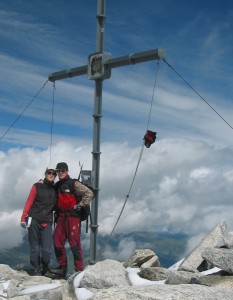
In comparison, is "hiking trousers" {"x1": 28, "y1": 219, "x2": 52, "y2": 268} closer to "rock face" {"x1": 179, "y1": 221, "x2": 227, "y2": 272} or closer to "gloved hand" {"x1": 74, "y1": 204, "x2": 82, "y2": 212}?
"gloved hand" {"x1": 74, "y1": 204, "x2": 82, "y2": 212}

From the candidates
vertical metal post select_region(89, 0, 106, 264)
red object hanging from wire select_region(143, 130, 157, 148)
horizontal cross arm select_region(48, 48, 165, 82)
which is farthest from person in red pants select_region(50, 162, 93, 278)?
horizontal cross arm select_region(48, 48, 165, 82)

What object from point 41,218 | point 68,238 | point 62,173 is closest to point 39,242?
point 41,218

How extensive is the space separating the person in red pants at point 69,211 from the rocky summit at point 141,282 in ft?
3.27

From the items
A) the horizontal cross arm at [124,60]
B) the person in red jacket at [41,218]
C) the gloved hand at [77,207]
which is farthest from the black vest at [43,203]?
the horizontal cross arm at [124,60]

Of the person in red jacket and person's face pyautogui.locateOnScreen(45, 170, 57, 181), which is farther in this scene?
person's face pyautogui.locateOnScreen(45, 170, 57, 181)

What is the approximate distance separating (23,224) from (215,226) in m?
5.07

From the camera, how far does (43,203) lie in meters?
11.7

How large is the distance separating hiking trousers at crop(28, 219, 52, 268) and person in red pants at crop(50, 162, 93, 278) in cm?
20

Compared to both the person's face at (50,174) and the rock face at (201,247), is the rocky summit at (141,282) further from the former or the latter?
the person's face at (50,174)

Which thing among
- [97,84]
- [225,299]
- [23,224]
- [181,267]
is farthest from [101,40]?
[225,299]

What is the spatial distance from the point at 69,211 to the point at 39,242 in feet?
4.09

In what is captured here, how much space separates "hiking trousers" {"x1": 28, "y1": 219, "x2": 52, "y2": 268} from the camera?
11.6 metres

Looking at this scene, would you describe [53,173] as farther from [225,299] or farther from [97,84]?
[225,299]

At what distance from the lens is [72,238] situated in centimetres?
1145
